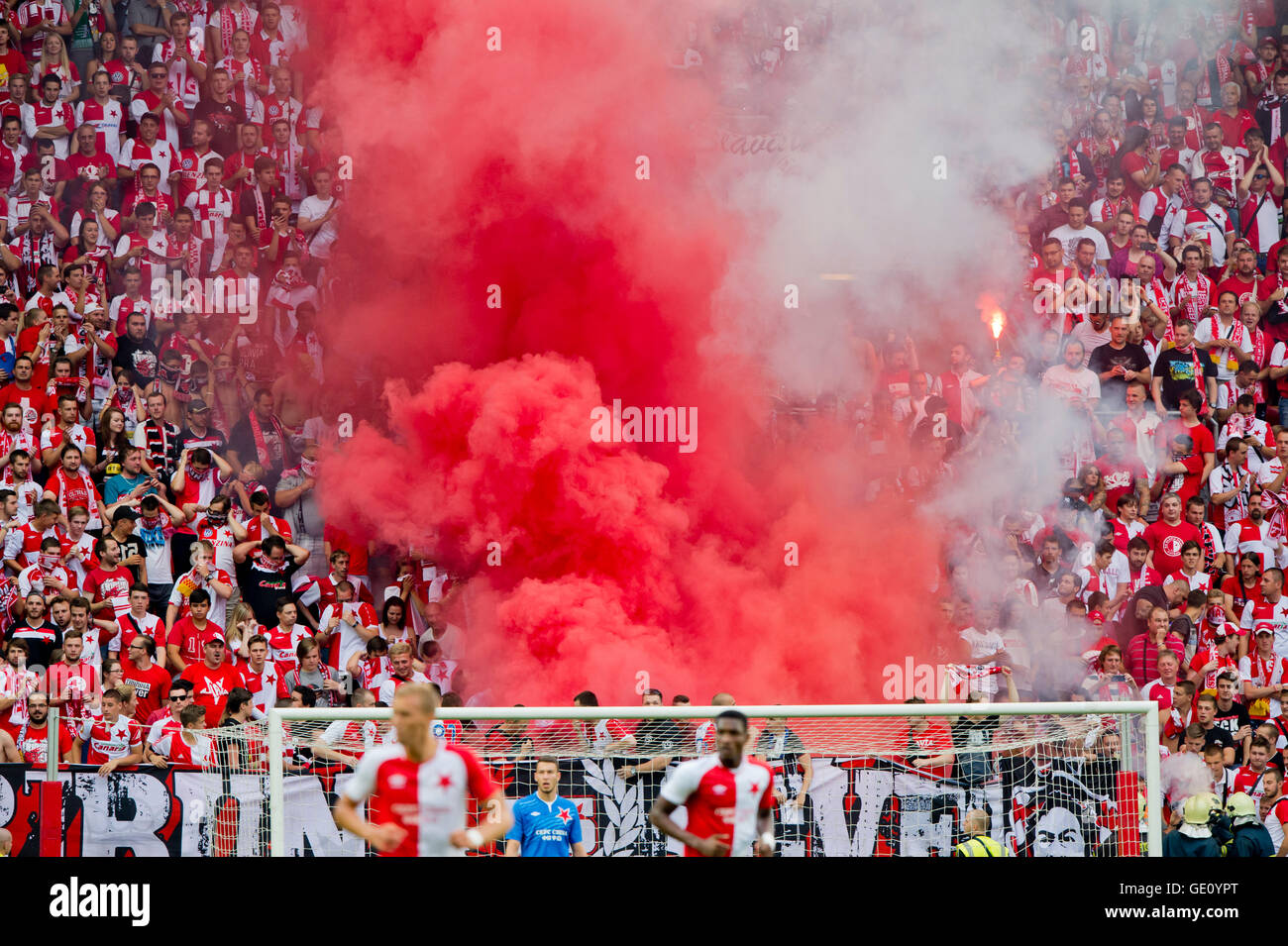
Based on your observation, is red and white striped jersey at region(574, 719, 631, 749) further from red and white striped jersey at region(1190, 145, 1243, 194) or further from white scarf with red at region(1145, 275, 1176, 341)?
red and white striped jersey at region(1190, 145, 1243, 194)

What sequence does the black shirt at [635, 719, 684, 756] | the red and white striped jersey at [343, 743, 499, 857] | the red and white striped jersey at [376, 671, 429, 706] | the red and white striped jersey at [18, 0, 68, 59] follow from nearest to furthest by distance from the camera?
the red and white striped jersey at [343, 743, 499, 857]
the black shirt at [635, 719, 684, 756]
the red and white striped jersey at [376, 671, 429, 706]
the red and white striped jersey at [18, 0, 68, 59]

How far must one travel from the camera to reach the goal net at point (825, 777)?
752 cm

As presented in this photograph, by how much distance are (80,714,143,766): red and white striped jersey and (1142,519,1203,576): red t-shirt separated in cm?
621

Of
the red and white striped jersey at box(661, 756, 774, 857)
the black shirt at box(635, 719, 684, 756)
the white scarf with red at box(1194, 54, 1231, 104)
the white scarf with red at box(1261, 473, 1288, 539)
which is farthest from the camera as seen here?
the white scarf with red at box(1194, 54, 1231, 104)

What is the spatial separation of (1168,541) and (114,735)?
6467mm

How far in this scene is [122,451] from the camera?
33.7ft

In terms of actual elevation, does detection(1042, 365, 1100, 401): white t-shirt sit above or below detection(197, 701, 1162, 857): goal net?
above

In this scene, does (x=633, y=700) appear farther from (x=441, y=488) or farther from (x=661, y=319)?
(x=661, y=319)

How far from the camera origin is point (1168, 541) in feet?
34.3

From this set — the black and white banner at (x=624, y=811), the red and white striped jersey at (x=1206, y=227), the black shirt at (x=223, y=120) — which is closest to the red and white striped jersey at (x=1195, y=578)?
the red and white striped jersey at (x=1206, y=227)

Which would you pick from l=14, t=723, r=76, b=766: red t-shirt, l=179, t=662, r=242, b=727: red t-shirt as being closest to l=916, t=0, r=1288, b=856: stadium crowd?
l=179, t=662, r=242, b=727: red t-shirt

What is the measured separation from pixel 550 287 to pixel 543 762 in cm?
450

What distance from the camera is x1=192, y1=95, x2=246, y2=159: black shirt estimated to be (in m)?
11.7
